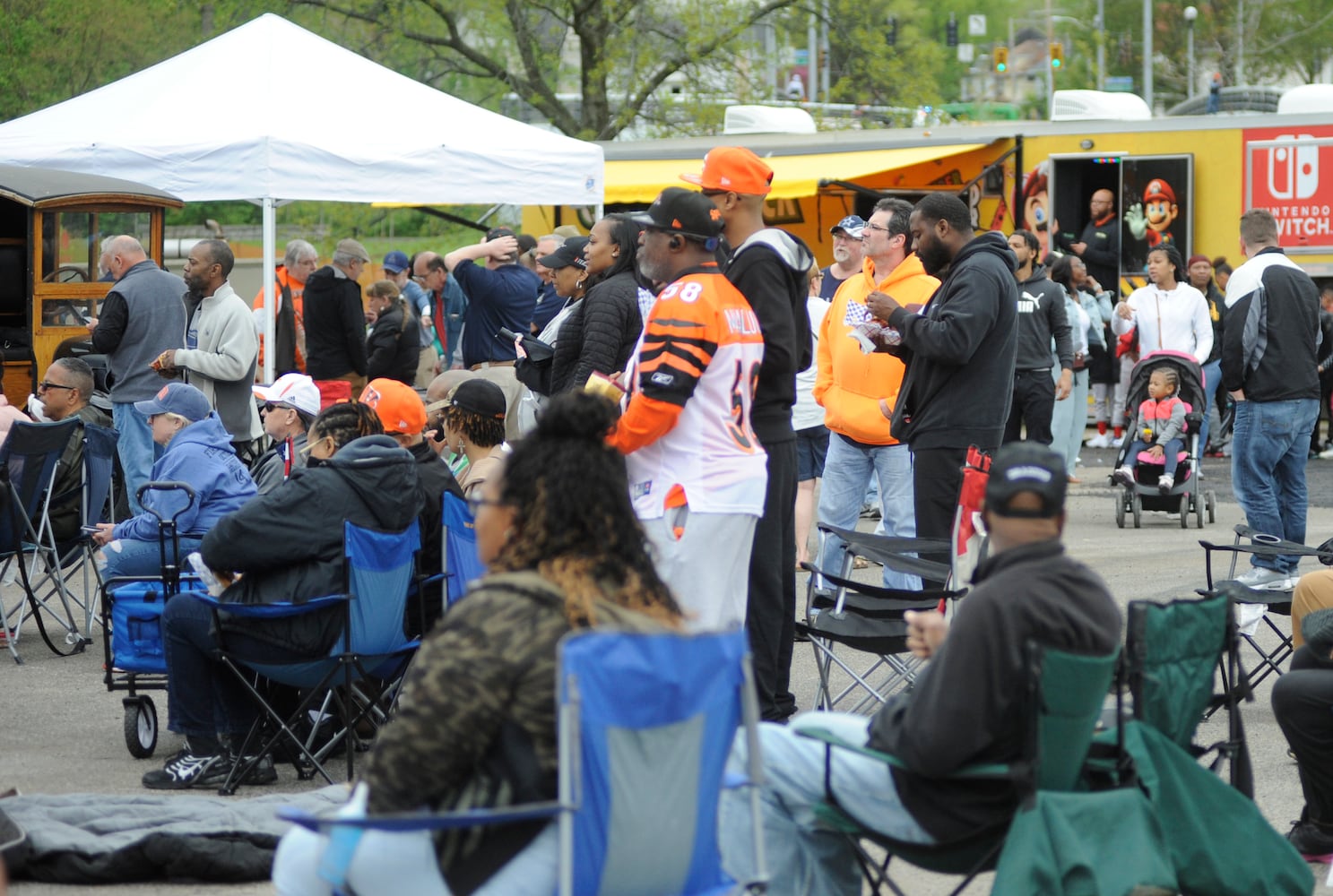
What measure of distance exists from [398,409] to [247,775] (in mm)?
1501

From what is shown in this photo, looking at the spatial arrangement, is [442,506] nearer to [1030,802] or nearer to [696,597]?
[696,597]

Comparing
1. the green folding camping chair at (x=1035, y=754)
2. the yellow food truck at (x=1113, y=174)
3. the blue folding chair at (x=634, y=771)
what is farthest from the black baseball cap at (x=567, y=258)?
the yellow food truck at (x=1113, y=174)

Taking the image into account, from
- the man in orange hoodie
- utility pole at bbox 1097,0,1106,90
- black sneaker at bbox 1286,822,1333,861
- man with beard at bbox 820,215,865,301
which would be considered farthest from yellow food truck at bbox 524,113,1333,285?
utility pole at bbox 1097,0,1106,90

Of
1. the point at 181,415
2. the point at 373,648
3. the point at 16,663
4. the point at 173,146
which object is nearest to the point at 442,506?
the point at 373,648

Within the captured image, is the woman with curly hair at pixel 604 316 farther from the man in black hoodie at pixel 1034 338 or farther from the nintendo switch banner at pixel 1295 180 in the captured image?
the nintendo switch banner at pixel 1295 180

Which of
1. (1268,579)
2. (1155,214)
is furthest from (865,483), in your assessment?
(1155,214)

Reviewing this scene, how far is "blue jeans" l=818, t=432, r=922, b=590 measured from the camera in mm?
7844

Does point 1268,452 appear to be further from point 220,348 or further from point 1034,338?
point 220,348

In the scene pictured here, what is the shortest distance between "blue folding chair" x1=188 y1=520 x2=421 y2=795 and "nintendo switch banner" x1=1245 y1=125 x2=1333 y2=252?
40.2ft

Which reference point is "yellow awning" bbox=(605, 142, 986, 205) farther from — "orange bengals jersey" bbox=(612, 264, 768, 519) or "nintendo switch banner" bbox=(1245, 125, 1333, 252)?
"orange bengals jersey" bbox=(612, 264, 768, 519)

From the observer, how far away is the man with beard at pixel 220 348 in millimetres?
9523

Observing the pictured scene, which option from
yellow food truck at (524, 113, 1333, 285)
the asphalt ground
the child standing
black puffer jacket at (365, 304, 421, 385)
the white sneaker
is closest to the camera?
the asphalt ground

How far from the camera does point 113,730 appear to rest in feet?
21.1

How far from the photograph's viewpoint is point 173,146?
1093 centimetres
